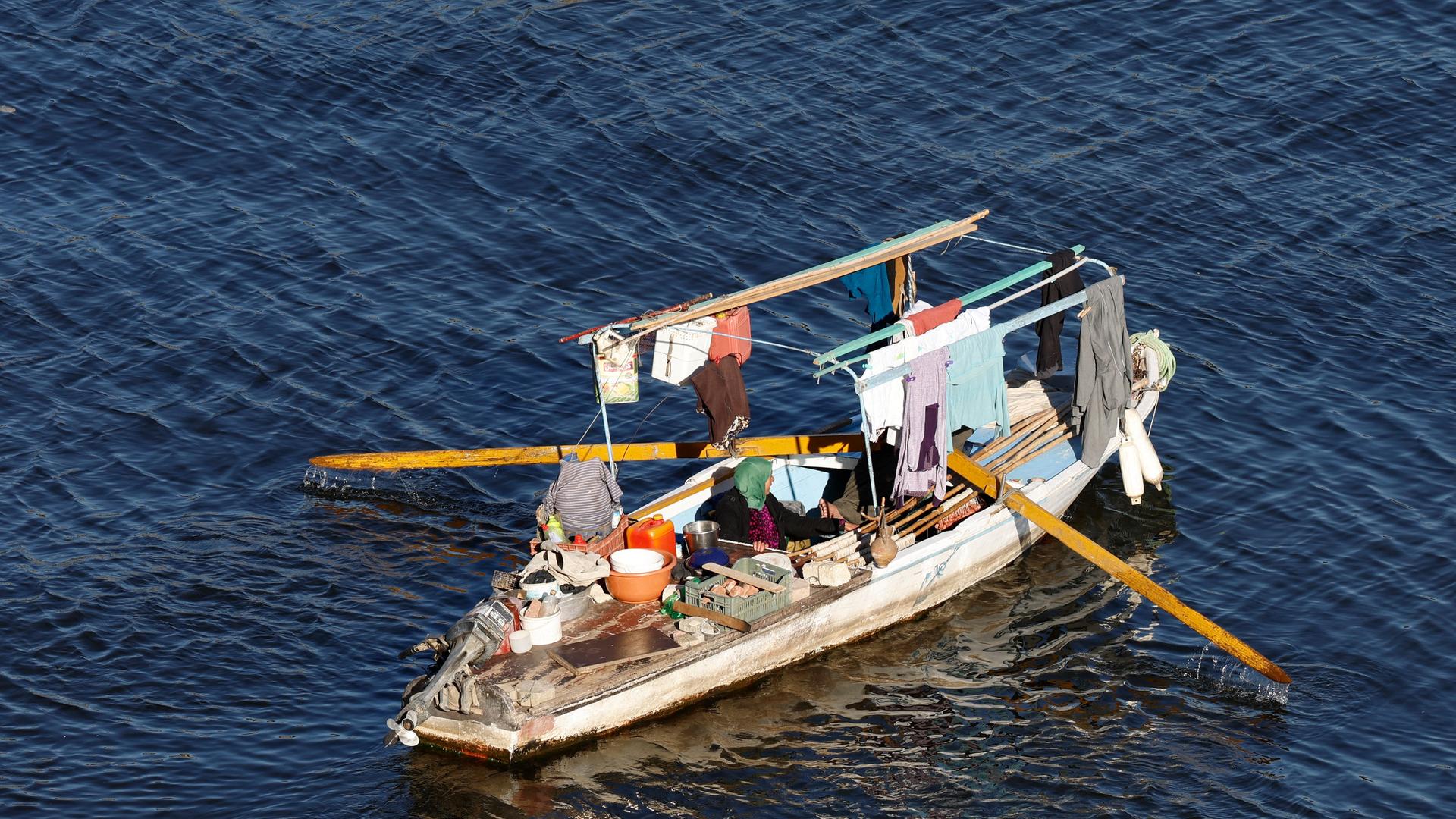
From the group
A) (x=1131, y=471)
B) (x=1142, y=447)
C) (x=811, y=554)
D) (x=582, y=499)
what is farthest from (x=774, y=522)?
(x=1142, y=447)

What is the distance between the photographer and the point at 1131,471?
20.1 m

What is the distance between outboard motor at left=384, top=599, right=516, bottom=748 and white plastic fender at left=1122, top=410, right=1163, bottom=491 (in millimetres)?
8733

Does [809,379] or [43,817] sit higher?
[43,817]

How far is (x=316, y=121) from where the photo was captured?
102 ft

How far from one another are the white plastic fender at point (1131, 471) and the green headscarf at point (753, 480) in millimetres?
5091

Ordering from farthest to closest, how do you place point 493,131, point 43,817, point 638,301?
point 493,131
point 638,301
point 43,817

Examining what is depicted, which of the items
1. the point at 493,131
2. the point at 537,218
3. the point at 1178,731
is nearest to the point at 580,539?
the point at 1178,731

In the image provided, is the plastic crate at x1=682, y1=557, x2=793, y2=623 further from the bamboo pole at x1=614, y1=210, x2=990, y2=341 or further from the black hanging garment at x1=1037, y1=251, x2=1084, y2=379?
the black hanging garment at x1=1037, y1=251, x2=1084, y2=379

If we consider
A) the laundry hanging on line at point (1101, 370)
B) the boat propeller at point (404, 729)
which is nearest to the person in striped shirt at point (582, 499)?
the boat propeller at point (404, 729)

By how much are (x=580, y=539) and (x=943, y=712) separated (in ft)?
14.1

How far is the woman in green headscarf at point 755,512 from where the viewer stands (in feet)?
58.4

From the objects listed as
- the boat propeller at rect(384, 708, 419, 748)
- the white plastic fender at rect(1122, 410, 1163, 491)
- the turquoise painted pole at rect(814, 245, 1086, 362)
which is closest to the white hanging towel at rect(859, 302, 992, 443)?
the turquoise painted pole at rect(814, 245, 1086, 362)

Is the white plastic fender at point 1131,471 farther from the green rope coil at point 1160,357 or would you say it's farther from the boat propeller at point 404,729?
the boat propeller at point 404,729

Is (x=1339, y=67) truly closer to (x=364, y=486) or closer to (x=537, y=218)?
(x=537, y=218)
